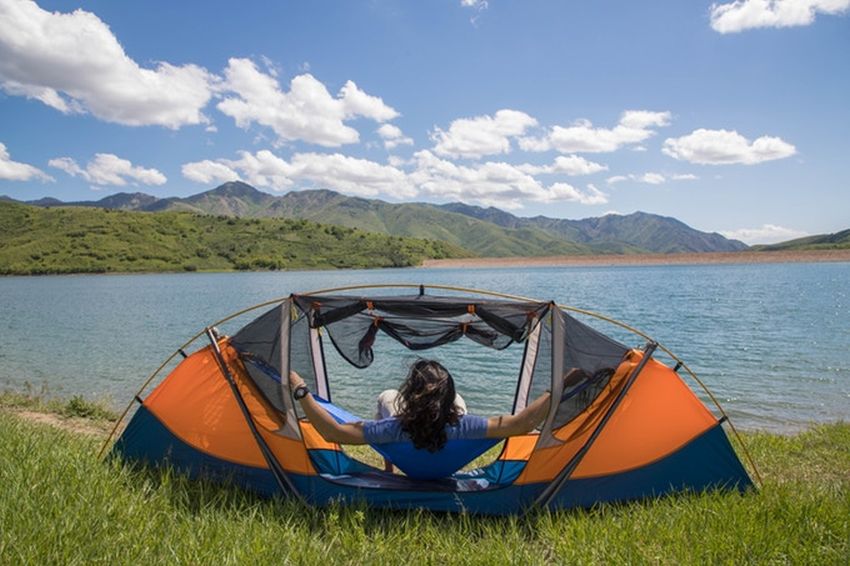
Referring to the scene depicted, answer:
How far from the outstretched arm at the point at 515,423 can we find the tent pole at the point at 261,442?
190 cm

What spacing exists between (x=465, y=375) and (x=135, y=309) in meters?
34.9

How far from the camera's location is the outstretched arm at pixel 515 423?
4867 mm

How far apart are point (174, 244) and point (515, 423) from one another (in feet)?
496

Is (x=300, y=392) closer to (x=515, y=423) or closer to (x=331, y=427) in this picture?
(x=331, y=427)

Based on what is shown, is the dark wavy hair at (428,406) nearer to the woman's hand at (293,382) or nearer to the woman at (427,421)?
the woman at (427,421)

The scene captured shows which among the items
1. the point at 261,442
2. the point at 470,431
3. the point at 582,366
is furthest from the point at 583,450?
the point at 261,442

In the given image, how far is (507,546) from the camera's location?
13.7 feet

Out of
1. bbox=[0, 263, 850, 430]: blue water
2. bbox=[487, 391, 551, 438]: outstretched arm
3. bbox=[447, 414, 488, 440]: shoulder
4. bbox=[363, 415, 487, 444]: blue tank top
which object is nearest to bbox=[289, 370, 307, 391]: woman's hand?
bbox=[363, 415, 487, 444]: blue tank top

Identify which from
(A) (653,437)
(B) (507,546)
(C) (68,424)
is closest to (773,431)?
(A) (653,437)

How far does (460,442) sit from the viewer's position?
4953mm

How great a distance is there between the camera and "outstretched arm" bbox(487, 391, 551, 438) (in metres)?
4.87

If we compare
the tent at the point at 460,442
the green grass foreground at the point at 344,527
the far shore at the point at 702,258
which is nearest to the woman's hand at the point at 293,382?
the tent at the point at 460,442

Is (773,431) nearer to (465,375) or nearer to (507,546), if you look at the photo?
(465,375)

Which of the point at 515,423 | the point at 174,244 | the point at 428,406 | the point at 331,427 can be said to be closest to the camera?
the point at 428,406
